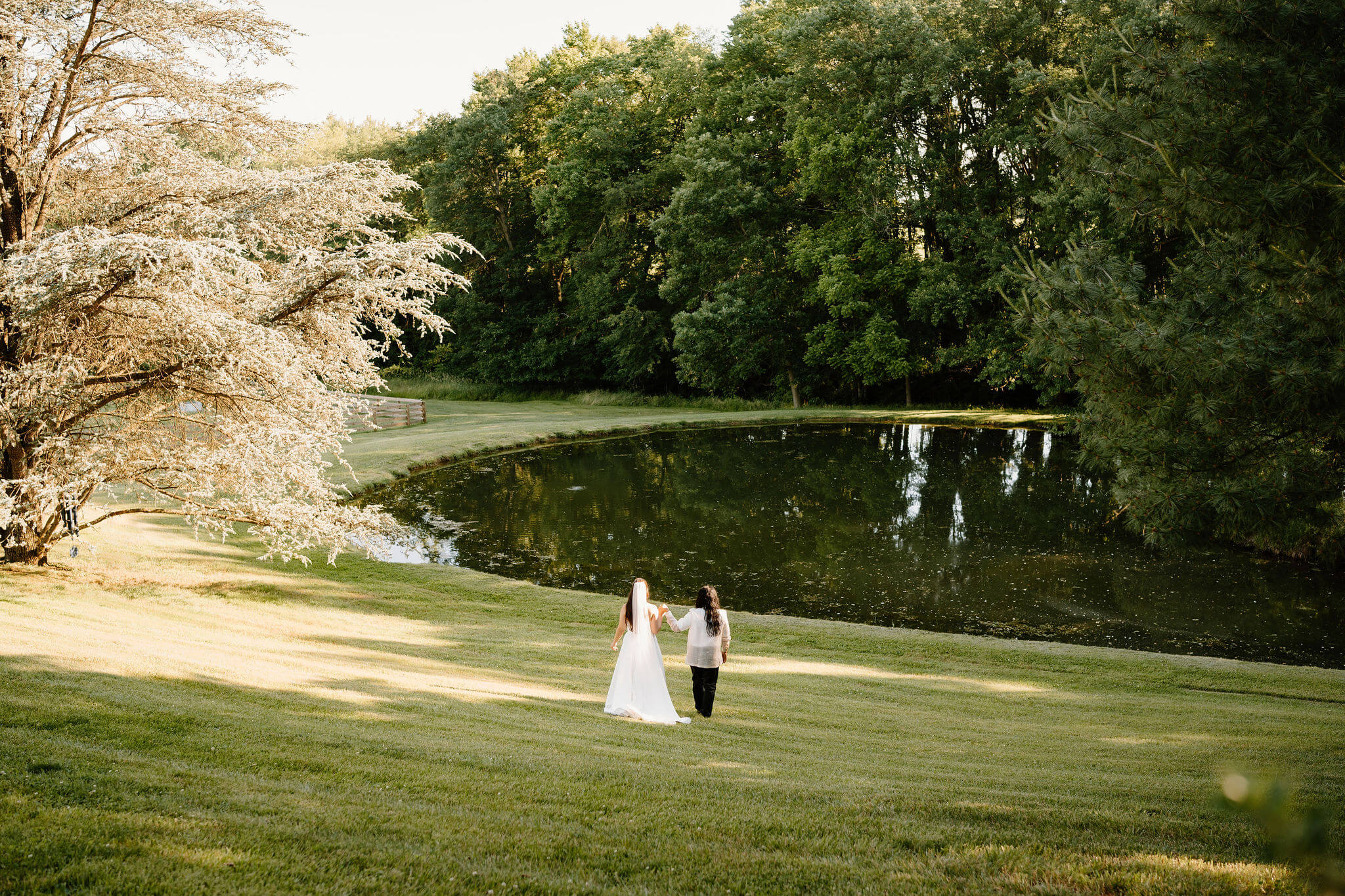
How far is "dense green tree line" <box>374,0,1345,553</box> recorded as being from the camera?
772 cm

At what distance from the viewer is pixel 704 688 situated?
9539mm

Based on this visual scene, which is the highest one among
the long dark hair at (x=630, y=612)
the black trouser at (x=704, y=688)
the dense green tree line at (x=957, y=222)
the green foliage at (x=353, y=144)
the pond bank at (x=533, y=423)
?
the green foliage at (x=353, y=144)

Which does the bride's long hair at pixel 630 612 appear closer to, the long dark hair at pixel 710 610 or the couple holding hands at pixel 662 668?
the couple holding hands at pixel 662 668

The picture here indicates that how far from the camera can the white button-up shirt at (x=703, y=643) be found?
9.43m

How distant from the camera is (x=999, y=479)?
26.4 m

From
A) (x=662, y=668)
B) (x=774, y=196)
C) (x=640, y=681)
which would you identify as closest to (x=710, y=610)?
(x=662, y=668)

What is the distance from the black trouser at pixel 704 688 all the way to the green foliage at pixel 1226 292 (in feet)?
14.0

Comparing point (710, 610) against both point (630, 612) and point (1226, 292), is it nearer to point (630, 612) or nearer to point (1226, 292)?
point (630, 612)

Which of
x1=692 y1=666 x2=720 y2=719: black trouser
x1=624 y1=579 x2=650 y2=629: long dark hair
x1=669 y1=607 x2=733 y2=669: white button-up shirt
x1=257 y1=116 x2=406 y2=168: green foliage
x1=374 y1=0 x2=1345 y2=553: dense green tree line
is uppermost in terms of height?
x1=257 y1=116 x2=406 y2=168: green foliage

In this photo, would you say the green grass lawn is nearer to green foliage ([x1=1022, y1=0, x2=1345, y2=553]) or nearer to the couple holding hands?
the couple holding hands

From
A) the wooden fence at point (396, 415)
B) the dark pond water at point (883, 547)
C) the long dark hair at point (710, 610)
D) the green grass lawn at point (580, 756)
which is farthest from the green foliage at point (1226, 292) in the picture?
the wooden fence at point (396, 415)

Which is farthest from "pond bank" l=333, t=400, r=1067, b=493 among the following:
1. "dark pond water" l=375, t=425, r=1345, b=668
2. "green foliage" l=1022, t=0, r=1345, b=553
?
"green foliage" l=1022, t=0, r=1345, b=553

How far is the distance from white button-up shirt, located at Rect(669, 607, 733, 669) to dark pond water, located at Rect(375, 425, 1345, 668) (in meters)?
5.92

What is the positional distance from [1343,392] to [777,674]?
6579mm
